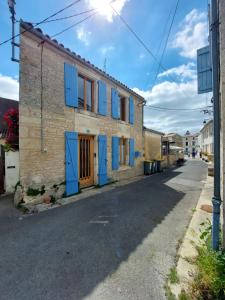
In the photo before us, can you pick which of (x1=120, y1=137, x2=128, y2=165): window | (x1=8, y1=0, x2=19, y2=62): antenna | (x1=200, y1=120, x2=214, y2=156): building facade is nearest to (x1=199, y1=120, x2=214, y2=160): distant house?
(x1=200, y1=120, x2=214, y2=156): building facade

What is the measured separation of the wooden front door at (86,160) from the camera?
814 cm

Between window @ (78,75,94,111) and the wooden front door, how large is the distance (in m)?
1.38

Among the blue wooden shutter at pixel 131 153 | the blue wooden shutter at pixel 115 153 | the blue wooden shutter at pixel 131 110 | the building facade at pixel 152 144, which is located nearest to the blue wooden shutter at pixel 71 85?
the blue wooden shutter at pixel 115 153

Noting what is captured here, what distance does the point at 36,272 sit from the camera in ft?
9.09

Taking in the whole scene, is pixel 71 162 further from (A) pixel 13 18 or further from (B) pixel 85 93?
(A) pixel 13 18

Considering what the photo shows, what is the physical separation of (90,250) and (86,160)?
522 centimetres

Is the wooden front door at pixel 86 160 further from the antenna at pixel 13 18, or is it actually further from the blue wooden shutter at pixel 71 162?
the antenna at pixel 13 18

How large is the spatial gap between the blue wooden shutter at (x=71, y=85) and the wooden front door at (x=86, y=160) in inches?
62.1

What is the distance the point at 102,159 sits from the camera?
904 cm

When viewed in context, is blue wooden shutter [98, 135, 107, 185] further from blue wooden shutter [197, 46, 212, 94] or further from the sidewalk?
blue wooden shutter [197, 46, 212, 94]

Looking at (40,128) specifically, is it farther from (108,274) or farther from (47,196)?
(108,274)

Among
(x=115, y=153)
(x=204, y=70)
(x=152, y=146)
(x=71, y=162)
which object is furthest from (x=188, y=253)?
(x=152, y=146)

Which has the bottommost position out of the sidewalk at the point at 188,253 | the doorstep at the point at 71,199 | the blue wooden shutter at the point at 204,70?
the sidewalk at the point at 188,253

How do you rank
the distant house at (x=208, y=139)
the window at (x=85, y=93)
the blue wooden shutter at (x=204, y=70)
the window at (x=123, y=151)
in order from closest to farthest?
1. the blue wooden shutter at (x=204, y=70)
2. the window at (x=85, y=93)
3. the window at (x=123, y=151)
4. the distant house at (x=208, y=139)
